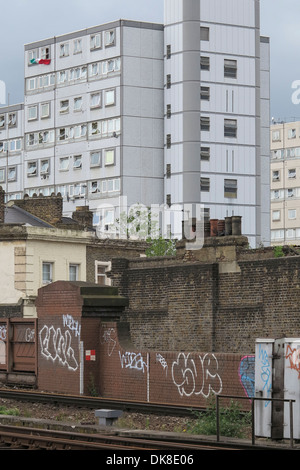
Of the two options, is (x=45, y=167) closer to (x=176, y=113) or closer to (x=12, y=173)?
(x=12, y=173)

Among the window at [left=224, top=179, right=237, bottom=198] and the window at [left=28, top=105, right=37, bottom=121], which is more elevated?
the window at [left=28, top=105, right=37, bottom=121]

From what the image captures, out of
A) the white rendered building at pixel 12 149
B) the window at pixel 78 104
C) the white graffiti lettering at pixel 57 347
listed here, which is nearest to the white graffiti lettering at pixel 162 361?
the white graffiti lettering at pixel 57 347

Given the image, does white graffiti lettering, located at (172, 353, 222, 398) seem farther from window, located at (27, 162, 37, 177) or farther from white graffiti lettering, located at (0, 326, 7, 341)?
window, located at (27, 162, 37, 177)

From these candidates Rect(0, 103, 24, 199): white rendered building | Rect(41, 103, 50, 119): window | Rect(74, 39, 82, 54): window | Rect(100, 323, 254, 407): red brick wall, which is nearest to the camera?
Rect(100, 323, 254, 407): red brick wall

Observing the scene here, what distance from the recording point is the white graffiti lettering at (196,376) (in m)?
26.0

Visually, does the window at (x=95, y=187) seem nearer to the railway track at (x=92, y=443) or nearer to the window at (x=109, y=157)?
the window at (x=109, y=157)

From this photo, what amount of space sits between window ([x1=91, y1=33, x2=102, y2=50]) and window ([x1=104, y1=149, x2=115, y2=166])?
969cm

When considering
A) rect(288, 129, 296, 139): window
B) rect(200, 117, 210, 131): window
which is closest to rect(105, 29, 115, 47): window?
rect(200, 117, 210, 131): window

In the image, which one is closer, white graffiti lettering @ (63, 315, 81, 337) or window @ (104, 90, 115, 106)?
white graffiti lettering @ (63, 315, 81, 337)

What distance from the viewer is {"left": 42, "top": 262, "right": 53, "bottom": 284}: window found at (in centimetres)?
4678

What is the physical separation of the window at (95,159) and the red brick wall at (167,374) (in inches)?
2624

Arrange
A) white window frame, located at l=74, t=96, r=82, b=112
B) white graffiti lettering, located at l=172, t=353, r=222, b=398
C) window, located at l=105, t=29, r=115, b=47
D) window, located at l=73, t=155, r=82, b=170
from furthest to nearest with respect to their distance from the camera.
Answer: window, located at l=73, t=155, r=82, b=170 < white window frame, located at l=74, t=96, r=82, b=112 < window, located at l=105, t=29, r=115, b=47 < white graffiti lettering, located at l=172, t=353, r=222, b=398

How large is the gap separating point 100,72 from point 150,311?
207 feet

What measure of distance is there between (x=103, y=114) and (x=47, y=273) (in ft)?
164
